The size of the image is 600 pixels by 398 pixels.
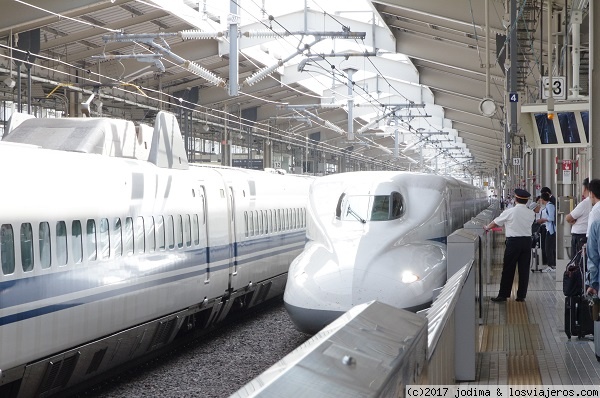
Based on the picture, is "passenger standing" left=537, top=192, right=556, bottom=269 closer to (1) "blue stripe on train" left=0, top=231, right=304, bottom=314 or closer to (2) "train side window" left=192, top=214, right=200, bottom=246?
(1) "blue stripe on train" left=0, top=231, right=304, bottom=314

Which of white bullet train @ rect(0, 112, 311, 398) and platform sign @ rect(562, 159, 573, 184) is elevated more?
platform sign @ rect(562, 159, 573, 184)

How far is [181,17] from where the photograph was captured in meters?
24.5

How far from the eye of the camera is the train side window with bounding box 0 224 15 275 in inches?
285

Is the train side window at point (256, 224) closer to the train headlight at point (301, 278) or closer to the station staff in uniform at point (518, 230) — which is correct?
the station staff in uniform at point (518, 230)

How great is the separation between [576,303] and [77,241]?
17.2 feet

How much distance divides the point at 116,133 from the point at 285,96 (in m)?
31.6

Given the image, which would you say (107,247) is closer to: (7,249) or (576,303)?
(7,249)

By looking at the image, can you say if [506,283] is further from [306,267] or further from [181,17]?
[181,17]

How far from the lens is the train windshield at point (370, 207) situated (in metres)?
Result: 11.9

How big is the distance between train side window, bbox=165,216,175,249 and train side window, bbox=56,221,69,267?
3112 millimetres

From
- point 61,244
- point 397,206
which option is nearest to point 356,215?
point 397,206

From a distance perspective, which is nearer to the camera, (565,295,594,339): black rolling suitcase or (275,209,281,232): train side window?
(565,295,594,339): black rolling suitcase

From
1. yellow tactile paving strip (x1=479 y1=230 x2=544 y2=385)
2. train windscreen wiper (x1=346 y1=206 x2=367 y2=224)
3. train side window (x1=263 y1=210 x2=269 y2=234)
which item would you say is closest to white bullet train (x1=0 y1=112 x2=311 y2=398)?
train side window (x1=263 y1=210 x2=269 y2=234)

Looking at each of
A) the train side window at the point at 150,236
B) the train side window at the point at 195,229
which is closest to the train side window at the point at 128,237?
the train side window at the point at 150,236
